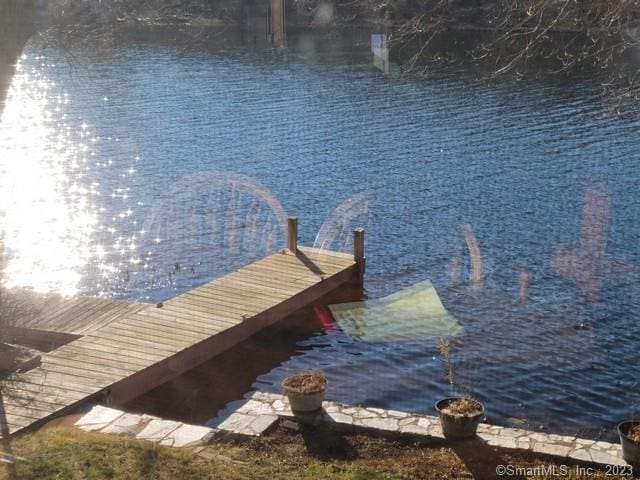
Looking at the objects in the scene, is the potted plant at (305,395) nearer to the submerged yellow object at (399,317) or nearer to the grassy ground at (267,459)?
the grassy ground at (267,459)

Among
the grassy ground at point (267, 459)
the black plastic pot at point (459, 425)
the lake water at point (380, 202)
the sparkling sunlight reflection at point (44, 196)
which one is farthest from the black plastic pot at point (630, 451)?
the sparkling sunlight reflection at point (44, 196)

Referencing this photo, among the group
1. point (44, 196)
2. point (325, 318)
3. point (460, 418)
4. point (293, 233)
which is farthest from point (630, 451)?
point (44, 196)

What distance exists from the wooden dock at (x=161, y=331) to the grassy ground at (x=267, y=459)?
5.07ft

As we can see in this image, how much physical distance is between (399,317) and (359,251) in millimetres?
2184

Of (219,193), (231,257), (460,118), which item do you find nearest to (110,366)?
(231,257)

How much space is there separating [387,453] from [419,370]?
575 centimetres

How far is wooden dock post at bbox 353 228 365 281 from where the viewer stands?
2061 centimetres

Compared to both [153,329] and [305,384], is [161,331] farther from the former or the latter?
[305,384]

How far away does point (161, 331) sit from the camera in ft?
51.8

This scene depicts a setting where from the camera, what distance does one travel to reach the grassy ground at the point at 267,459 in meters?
9.47

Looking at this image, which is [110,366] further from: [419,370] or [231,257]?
[231,257]

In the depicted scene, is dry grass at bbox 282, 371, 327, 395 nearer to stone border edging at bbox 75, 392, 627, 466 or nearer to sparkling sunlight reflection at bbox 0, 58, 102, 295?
stone border edging at bbox 75, 392, 627, 466

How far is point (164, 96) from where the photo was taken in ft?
137

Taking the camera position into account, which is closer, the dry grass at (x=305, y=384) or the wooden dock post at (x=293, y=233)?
the dry grass at (x=305, y=384)
